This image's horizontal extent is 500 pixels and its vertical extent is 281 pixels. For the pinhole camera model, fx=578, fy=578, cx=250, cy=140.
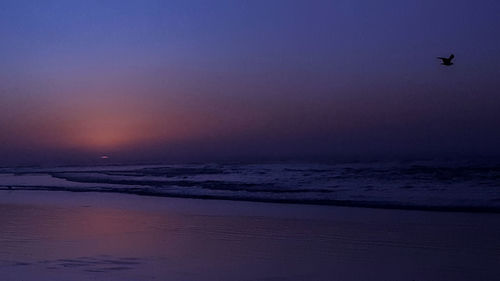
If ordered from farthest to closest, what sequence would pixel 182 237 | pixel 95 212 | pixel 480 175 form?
pixel 480 175 → pixel 95 212 → pixel 182 237

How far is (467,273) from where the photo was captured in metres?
6.45

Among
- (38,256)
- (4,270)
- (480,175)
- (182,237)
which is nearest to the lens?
(4,270)

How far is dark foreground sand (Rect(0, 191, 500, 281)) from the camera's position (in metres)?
6.61

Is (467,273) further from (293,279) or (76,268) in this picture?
(76,268)

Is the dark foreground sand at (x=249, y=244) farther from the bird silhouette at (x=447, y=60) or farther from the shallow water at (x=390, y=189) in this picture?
the bird silhouette at (x=447, y=60)

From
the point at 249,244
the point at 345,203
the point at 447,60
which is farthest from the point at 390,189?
the point at 249,244

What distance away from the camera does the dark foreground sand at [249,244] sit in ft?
21.7

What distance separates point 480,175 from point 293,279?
14.3 metres

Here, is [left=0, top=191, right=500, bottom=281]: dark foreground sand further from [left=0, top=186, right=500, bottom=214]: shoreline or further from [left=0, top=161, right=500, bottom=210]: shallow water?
[left=0, top=161, right=500, bottom=210]: shallow water

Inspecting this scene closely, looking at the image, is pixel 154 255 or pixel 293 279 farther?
pixel 154 255

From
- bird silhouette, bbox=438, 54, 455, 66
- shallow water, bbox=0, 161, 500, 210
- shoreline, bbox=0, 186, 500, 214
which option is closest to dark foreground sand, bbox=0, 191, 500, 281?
shoreline, bbox=0, 186, 500, 214

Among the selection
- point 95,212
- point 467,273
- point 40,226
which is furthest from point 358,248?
point 95,212

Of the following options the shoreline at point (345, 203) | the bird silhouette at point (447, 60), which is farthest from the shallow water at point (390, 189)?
the bird silhouette at point (447, 60)

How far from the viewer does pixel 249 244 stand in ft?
28.0
